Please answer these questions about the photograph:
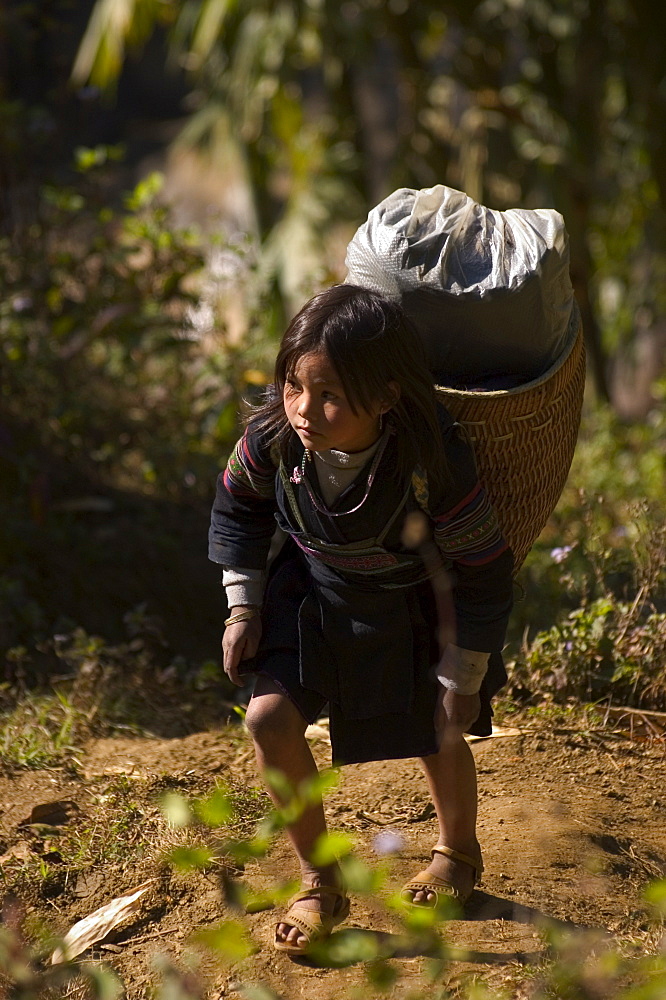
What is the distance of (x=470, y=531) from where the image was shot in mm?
2023

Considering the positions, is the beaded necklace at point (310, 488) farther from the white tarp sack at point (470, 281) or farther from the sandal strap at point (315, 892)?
the sandal strap at point (315, 892)

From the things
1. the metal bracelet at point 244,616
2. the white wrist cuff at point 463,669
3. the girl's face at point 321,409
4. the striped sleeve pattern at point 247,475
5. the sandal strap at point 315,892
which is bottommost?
the sandal strap at point 315,892

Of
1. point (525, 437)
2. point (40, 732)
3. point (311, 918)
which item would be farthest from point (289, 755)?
point (40, 732)

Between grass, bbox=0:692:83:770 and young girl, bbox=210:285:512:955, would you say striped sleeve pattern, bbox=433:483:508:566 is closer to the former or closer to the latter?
young girl, bbox=210:285:512:955

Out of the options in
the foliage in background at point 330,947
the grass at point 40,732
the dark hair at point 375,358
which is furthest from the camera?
the grass at point 40,732

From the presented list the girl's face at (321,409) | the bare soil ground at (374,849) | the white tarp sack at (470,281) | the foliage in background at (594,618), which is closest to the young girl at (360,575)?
the girl's face at (321,409)

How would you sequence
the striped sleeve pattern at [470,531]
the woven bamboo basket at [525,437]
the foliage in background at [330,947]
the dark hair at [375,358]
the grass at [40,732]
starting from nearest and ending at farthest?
the foliage in background at [330,947], the dark hair at [375,358], the striped sleeve pattern at [470,531], the woven bamboo basket at [525,437], the grass at [40,732]

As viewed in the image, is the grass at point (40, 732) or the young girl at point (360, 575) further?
the grass at point (40, 732)

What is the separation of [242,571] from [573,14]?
558cm

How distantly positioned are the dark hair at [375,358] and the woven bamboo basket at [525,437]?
0.16 metres

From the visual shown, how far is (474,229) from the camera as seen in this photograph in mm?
2240

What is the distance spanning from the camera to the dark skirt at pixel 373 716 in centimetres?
215

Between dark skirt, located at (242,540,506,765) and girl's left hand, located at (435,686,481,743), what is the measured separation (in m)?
0.04

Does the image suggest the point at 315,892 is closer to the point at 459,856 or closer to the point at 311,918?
the point at 311,918
